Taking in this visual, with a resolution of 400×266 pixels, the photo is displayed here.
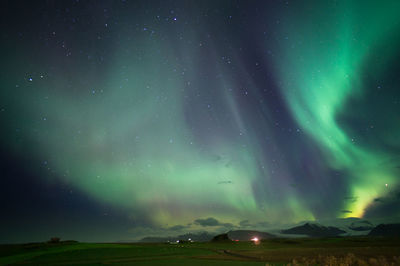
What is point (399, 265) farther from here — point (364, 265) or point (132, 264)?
point (132, 264)

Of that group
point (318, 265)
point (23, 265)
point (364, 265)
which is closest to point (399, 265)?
point (364, 265)

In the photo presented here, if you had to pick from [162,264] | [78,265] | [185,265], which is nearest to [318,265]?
[185,265]

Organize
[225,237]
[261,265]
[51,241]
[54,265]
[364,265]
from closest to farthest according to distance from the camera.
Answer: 1. [364,265]
2. [261,265]
3. [54,265]
4. [51,241]
5. [225,237]

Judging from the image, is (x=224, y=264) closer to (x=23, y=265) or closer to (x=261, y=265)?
(x=261, y=265)

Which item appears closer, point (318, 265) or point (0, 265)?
point (318, 265)

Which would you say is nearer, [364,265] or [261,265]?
[364,265]

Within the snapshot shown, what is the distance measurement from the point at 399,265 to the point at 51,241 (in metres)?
130

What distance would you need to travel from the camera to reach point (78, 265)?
158 ft

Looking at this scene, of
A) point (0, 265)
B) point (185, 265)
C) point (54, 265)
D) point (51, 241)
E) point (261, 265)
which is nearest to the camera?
point (261, 265)

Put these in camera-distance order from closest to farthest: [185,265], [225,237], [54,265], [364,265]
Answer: [364,265] → [185,265] → [54,265] → [225,237]

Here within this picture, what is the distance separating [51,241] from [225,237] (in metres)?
93.9

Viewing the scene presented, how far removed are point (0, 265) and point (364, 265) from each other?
Answer: 69.6 metres

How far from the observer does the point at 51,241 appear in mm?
120375

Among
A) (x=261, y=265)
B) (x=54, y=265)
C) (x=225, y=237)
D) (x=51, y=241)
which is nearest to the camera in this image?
(x=261, y=265)
